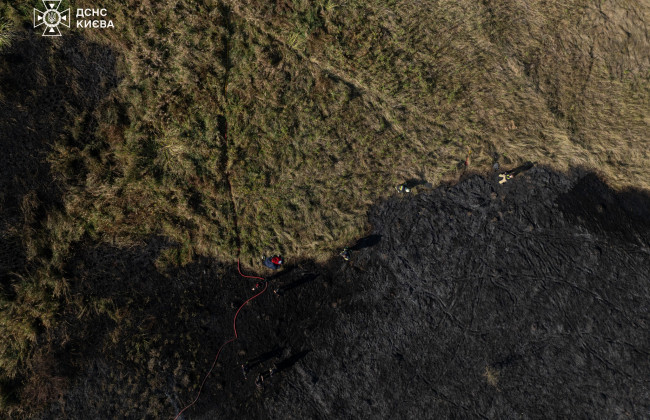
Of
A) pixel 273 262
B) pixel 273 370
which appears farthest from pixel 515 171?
pixel 273 370

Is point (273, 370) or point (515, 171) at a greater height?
point (515, 171)

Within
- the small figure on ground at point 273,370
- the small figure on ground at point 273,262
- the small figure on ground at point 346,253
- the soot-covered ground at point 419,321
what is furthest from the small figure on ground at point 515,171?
the small figure on ground at point 273,370

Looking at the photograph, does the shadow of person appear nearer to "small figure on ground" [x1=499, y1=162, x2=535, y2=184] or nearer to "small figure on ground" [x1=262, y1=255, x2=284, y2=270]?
"small figure on ground" [x1=262, y1=255, x2=284, y2=270]

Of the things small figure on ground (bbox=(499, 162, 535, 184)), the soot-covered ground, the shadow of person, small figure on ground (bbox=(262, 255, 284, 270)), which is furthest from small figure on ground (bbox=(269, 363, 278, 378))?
small figure on ground (bbox=(499, 162, 535, 184))

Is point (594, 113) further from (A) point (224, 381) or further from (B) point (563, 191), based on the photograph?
(A) point (224, 381)

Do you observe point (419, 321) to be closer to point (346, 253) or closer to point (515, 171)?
point (346, 253)

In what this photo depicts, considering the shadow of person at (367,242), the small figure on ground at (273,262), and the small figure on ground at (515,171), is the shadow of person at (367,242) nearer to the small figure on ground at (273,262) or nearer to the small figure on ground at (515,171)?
the small figure on ground at (273,262)
